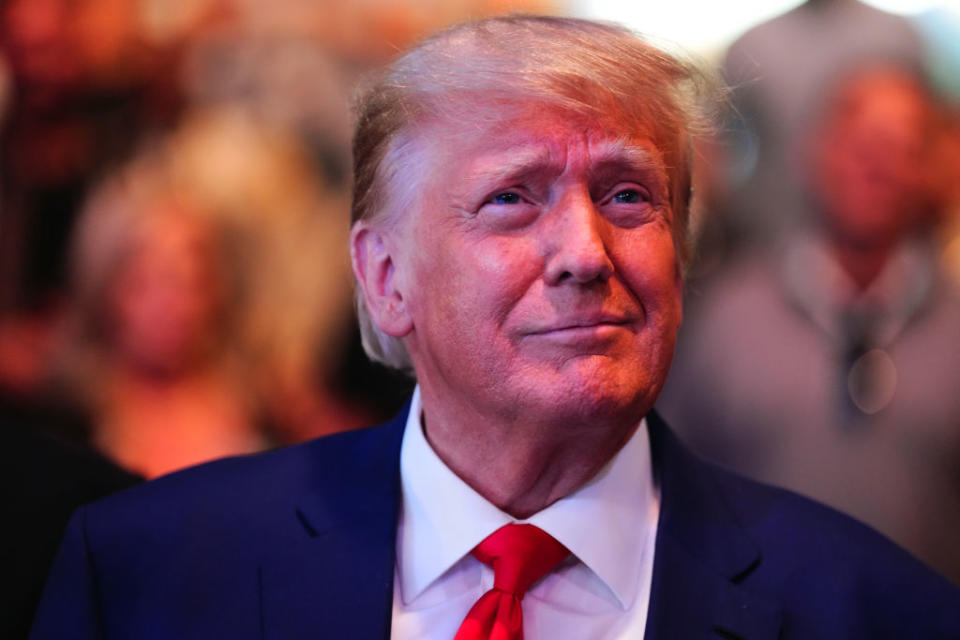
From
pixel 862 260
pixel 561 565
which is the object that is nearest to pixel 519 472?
pixel 561 565

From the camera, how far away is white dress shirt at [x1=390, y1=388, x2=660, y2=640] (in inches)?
75.6

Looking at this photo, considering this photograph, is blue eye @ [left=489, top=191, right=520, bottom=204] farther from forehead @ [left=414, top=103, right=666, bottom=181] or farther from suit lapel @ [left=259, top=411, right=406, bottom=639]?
suit lapel @ [left=259, top=411, right=406, bottom=639]

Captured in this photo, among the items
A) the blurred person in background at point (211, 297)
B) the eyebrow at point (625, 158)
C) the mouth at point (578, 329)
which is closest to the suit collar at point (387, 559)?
the mouth at point (578, 329)

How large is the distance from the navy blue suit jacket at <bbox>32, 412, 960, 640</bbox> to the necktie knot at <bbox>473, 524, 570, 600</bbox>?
162 mm

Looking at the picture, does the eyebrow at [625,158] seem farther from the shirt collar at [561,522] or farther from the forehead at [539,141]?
the shirt collar at [561,522]

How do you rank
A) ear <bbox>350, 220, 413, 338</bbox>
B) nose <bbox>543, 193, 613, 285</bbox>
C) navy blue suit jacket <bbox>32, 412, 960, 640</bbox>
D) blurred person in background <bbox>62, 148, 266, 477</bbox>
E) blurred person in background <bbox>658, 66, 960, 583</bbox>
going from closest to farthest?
1. nose <bbox>543, 193, 613, 285</bbox>
2. navy blue suit jacket <bbox>32, 412, 960, 640</bbox>
3. ear <bbox>350, 220, 413, 338</bbox>
4. blurred person in background <bbox>658, 66, 960, 583</bbox>
5. blurred person in background <bbox>62, 148, 266, 477</bbox>

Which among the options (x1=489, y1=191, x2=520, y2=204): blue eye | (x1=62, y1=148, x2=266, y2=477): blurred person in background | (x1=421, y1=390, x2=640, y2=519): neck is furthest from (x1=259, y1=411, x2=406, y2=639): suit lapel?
(x1=62, y1=148, x2=266, y2=477): blurred person in background

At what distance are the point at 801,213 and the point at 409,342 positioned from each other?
1517mm

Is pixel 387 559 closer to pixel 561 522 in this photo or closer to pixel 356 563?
pixel 356 563

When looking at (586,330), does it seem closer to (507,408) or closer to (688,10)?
(507,408)

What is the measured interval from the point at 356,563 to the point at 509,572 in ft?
0.84

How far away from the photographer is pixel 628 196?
6.42ft

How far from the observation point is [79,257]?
3469 millimetres

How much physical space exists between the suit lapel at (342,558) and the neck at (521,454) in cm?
14
